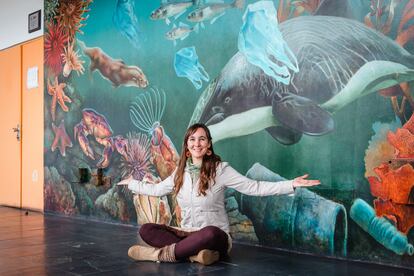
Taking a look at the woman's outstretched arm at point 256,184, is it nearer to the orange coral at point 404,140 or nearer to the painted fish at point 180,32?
the orange coral at point 404,140

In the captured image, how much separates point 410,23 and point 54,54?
12.2 feet

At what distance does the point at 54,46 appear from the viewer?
17.3 ft

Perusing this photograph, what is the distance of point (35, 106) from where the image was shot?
5590 millimetres

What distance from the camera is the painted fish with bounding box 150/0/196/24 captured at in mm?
3969

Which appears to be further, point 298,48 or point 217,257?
point 298,48

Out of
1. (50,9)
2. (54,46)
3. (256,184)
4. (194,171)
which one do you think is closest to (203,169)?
(194,171)

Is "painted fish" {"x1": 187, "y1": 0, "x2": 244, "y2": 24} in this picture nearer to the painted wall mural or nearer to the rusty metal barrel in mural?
the painted wall mural

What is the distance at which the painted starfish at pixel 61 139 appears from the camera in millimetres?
5098

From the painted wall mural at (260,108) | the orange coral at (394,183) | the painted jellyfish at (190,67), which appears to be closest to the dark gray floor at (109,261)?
the painted wall mural at (260,108)

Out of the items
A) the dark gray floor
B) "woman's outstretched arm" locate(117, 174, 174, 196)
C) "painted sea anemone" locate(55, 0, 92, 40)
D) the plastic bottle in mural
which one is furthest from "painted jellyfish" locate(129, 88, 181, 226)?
the plastic bottle in mural

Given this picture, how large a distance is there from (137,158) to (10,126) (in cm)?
243

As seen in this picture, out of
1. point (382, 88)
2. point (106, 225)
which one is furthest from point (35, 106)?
point (382, 88)

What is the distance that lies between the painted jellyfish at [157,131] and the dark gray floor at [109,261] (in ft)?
1.89

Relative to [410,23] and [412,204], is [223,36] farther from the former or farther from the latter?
[412,204]
